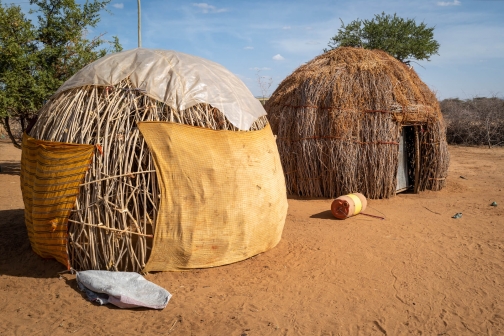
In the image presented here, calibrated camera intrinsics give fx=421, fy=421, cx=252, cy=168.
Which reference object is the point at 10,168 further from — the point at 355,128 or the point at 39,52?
the point at 355,128

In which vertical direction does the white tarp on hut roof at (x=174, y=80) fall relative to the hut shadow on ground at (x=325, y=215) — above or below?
above

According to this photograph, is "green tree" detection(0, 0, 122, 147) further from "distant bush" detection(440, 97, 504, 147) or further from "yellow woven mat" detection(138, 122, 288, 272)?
"distant bush" detection(440, 97, 504, 147)

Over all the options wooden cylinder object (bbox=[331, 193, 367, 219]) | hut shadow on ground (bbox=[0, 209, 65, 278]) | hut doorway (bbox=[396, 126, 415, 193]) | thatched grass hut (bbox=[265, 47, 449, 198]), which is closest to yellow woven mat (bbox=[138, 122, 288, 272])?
hut shadow on ground (bbox=[0, 209, 65, 278])

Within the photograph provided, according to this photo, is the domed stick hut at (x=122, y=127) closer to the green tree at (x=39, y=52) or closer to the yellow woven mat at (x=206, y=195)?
the yellow woven mat at (x=206, y=195)

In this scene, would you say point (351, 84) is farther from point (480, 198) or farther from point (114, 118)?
point (114, 118)

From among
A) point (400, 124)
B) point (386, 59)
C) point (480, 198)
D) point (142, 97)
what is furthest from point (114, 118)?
point (480, 198)

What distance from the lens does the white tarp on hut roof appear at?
4.78m

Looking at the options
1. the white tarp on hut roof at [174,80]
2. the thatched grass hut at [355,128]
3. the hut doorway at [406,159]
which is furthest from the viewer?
the hut doorway at [406,159]

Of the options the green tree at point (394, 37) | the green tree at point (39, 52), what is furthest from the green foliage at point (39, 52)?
the green tree at point (394, 37)

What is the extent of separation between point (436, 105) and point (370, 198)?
3000 mm

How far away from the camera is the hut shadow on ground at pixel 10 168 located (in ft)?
39.0

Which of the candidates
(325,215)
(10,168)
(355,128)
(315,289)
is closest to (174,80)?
(315,289)

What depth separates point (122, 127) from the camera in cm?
451

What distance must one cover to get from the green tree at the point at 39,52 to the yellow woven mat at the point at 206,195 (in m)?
7.35
